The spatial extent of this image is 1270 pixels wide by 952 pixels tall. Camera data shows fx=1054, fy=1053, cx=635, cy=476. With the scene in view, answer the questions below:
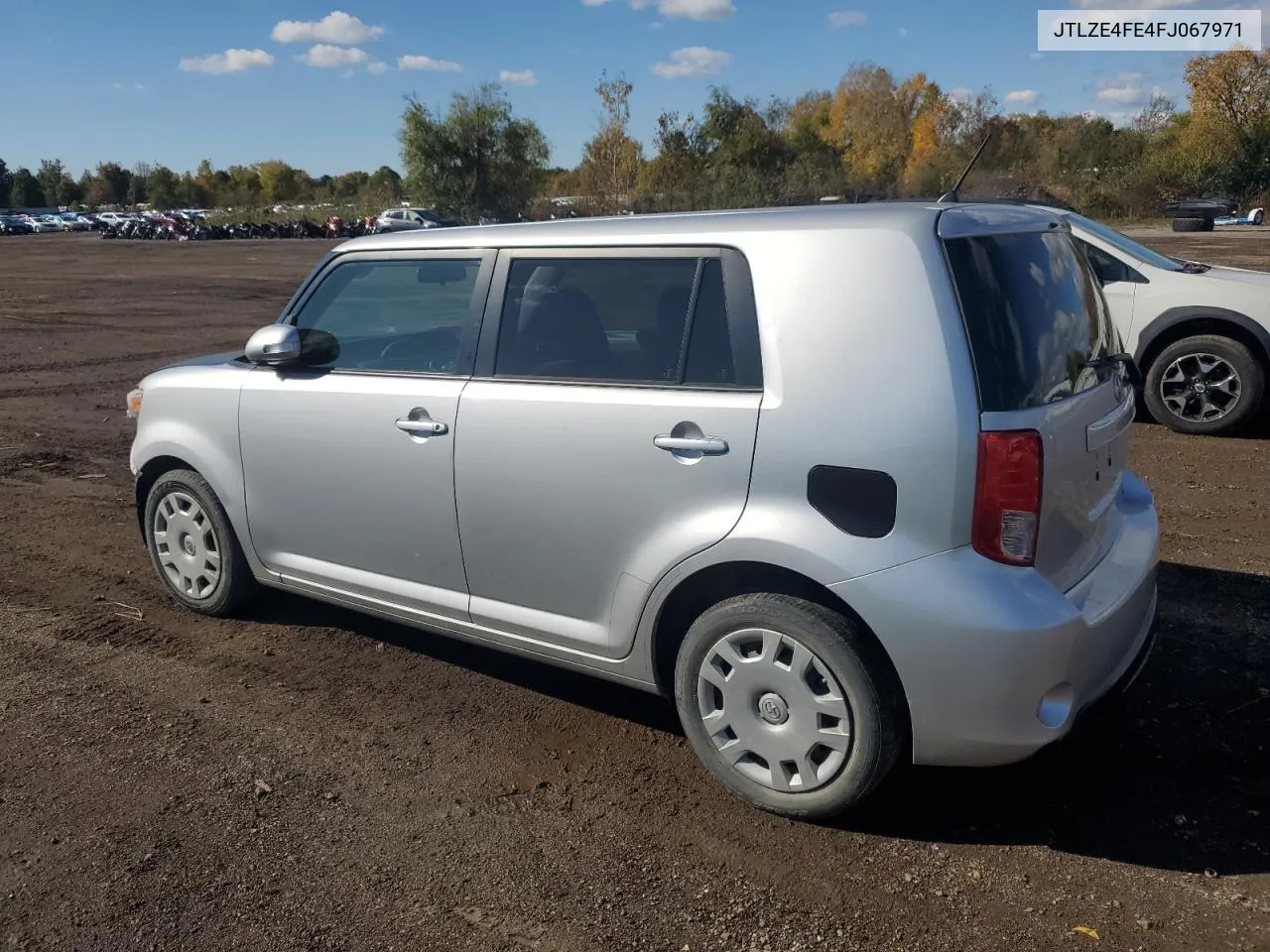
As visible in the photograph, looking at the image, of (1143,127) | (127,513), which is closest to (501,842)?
(127,513)

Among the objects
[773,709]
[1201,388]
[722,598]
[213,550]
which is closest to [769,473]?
[722,598]

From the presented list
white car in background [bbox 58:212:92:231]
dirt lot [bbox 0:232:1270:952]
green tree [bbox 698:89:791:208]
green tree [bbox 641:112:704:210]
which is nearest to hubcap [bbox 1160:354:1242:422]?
dirt lot [bbox 0:232:1270:952]

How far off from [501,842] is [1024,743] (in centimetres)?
157

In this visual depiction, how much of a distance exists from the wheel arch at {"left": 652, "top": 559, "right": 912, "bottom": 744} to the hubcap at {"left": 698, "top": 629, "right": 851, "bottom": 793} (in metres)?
0.14

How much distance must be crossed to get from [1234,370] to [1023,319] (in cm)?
614

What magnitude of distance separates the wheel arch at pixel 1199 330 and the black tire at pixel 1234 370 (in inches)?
1.9

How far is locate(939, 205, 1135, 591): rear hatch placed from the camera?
2.86 metres

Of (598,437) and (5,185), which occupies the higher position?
(5,185)

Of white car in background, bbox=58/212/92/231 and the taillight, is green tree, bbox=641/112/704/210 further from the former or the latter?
white car in background, bbox=58/212/92/231

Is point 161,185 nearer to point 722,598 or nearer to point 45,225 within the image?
point 45,225

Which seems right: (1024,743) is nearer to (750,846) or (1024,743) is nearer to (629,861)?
(750,846)

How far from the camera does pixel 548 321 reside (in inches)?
148

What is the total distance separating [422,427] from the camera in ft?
12.7

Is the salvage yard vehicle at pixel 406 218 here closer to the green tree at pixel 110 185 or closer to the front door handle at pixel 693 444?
the front door handle at pixel 693 444
